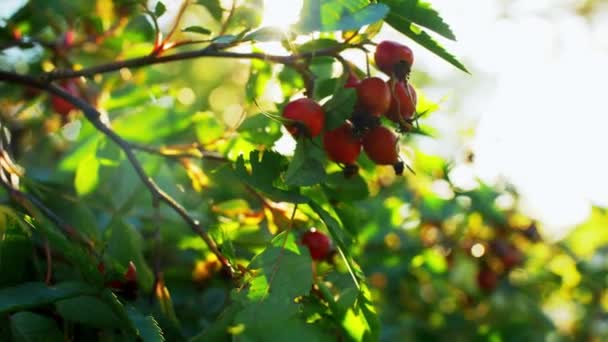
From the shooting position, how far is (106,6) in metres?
1.85

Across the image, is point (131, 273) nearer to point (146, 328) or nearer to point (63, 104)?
point (146, 328)

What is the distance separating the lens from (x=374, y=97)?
108 cm

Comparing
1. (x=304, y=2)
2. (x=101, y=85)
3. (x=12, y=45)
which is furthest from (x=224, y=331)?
(x=101, y=85)

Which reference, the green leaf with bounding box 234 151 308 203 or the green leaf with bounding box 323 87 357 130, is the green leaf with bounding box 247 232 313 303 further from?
the green leaf with bounding box 323 87 357 130

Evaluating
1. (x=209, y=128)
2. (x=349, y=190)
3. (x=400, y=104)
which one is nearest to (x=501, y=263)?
(x=209, y=128)

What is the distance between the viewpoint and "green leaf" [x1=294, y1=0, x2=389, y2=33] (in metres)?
0.98

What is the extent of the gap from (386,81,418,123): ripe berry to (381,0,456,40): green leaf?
0.12 m

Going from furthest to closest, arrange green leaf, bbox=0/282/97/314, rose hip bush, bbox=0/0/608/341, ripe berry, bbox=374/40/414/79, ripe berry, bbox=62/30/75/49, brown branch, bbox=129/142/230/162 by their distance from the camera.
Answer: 1. ripe berry, bbox=62/30/75/49
2. brown branch, bbox=129/142/230/162
3. ripe berry, bbox=374/40/414/79
4. rose hip bush, bbox=0/0/608/341
5. green leaf, bbox=0/282/97/314

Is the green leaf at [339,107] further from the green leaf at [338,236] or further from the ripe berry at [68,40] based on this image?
the ripe berry at [68,40]

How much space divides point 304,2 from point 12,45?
2.64ft

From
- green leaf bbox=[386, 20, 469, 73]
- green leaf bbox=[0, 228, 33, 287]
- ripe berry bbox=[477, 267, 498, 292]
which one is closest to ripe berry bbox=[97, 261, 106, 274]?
green leaf bbox=[0, 228, 33, 287]

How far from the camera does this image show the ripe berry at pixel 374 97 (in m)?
1.08

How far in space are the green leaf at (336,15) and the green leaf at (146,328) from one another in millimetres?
448

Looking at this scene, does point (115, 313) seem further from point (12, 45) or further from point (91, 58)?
point (91, 58)
